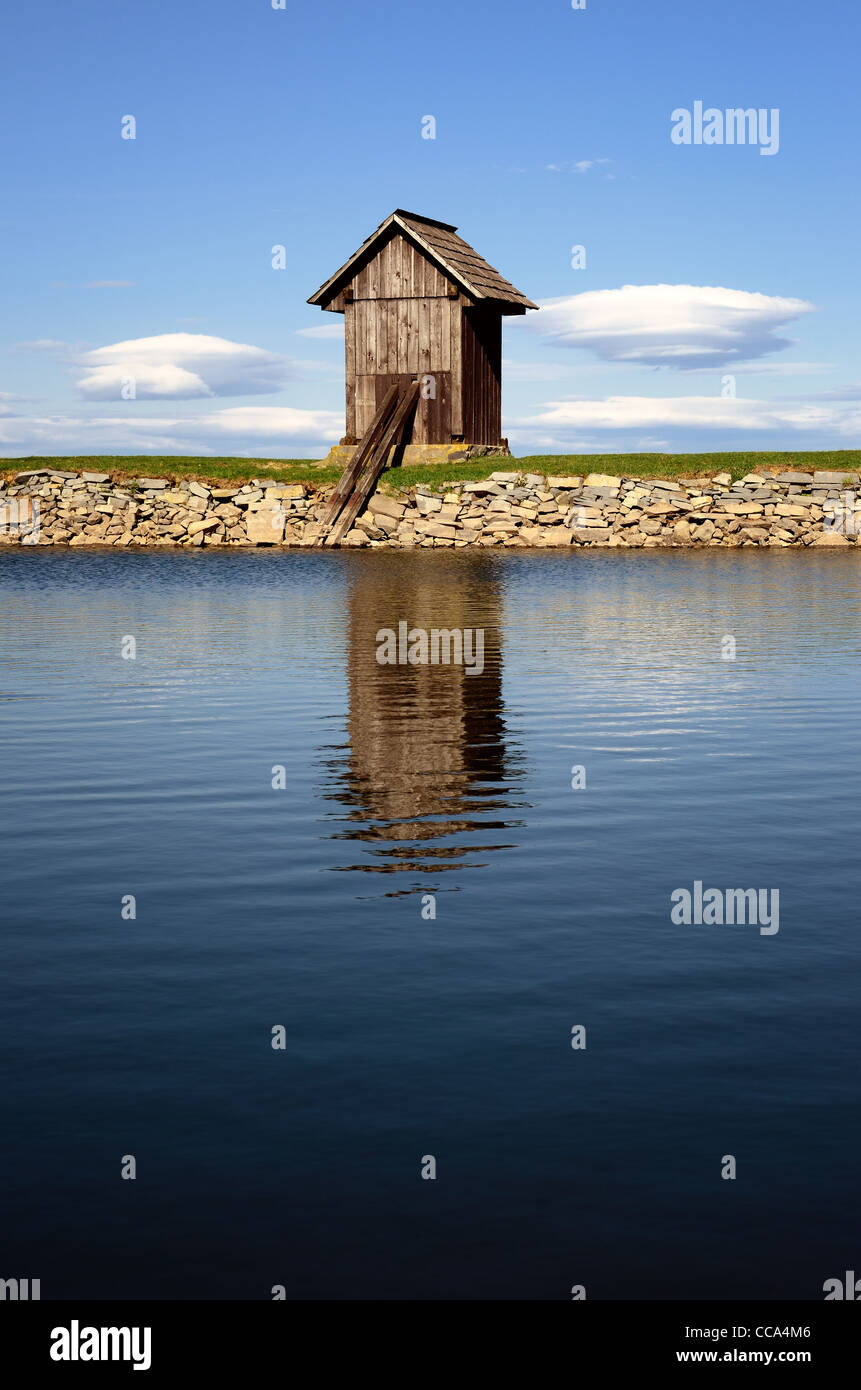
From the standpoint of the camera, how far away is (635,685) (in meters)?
20.3

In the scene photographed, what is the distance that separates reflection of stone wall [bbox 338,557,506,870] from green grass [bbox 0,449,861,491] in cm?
→ 2916

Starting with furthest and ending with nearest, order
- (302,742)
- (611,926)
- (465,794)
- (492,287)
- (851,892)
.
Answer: (492,287) < (302,742) < (465,794) < (851,892) < (611,926)

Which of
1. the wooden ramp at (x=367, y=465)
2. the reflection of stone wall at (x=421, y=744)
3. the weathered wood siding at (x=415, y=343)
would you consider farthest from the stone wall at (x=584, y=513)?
the reflection of stone wall at (x=421, y=744)

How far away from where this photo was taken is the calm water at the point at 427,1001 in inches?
205

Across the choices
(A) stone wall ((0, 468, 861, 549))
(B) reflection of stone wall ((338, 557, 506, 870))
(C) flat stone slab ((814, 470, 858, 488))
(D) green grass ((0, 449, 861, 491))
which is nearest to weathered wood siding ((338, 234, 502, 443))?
(D) green grass ((0, 449, 861, 491))

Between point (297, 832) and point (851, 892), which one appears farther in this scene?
point (297, 832)

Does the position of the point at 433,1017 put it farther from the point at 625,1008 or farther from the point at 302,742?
the point at 302,742

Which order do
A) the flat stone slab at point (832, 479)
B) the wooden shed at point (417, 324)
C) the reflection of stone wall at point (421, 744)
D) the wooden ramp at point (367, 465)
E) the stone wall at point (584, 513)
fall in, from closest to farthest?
the reflection of stone wall at point (421, 744) < the stone wall at point (584, 513) < the flat stone slab at point (832, 479) < the wooden ramp at point (367, 465) < the wooden shed at point (417, 324)

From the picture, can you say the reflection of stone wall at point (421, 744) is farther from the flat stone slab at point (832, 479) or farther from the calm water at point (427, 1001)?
the flat stone slab at point (832, 479)

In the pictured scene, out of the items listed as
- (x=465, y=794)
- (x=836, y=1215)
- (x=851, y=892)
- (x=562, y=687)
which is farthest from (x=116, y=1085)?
(x=562, y=687)

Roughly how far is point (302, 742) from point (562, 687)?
5.56 metres

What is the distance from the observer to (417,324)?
5941 centimetres

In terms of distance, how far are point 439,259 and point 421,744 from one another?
4556 centimetres

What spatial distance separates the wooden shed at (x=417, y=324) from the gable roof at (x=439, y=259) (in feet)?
0.17
